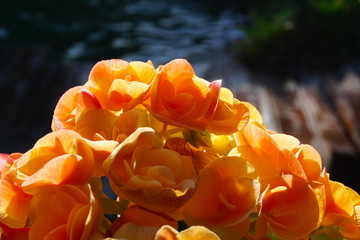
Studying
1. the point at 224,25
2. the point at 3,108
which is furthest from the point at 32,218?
the point at 224,25

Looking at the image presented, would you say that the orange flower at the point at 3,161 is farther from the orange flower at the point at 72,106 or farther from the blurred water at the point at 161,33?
the blurred water at the point at 161,33

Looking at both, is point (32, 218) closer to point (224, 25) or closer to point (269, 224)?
point (269, 224)

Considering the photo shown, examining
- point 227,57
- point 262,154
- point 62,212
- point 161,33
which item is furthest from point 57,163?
point 161,33

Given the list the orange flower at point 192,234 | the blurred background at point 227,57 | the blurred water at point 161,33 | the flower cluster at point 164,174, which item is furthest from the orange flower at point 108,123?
the blurred water at point 161,33

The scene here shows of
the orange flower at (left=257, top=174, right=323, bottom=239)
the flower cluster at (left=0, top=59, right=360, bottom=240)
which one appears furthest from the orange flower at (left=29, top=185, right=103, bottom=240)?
the orange flower at (left=257, top=174, right=323, bottom=239)

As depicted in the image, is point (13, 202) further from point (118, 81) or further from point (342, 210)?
point (342, 210)

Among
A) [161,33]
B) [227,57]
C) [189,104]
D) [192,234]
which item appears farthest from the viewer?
[161,33]
